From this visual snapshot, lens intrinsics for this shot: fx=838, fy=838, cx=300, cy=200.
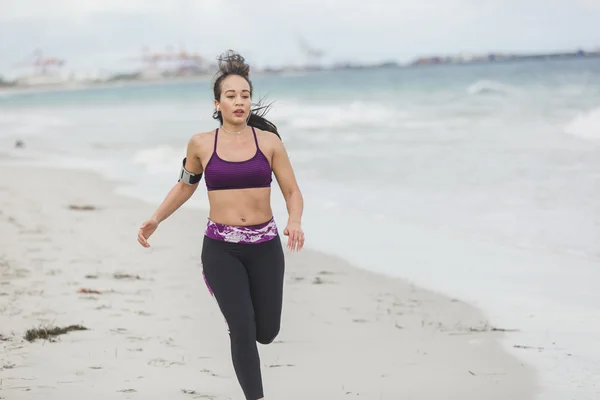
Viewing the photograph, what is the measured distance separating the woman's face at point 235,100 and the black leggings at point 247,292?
59cm

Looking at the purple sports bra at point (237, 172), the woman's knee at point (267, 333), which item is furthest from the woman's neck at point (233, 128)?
the woman's knee at point (267, 333)

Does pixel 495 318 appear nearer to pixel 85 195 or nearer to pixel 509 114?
pixel 85 195

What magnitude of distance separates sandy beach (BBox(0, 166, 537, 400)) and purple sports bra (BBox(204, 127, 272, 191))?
1.43 meters

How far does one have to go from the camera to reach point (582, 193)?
1299cm

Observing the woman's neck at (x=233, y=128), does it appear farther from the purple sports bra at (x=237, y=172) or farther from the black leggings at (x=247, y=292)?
the black leggings at (x=247, y=292)

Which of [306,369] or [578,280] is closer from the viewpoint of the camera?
[306,369]

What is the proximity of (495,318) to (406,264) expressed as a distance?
213 centimetres

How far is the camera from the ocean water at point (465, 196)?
268 inches

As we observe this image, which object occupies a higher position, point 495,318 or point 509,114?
point 509,114

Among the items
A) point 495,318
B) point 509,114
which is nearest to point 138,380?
point 495,318

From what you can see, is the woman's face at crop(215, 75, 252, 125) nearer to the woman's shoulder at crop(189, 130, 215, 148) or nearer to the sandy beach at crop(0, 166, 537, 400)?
the woman's shoulder at crop(189, 130, 215, 148)

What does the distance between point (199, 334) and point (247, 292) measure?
7.35 feet

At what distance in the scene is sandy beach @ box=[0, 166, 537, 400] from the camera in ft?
16.1

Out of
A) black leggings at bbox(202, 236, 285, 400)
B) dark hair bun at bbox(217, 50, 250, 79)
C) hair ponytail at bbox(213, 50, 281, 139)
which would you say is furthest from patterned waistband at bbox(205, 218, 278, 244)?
dark hair bun at bbox(217, 50, 250, 79)
